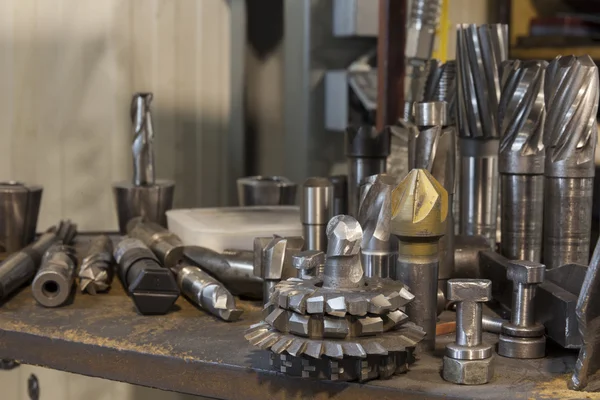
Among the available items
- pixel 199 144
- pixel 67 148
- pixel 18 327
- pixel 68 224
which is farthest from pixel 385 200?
pixel 199 144

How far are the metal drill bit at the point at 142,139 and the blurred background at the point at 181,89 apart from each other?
1.32ft

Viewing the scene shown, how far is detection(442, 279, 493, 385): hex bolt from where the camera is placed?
27.8 inches

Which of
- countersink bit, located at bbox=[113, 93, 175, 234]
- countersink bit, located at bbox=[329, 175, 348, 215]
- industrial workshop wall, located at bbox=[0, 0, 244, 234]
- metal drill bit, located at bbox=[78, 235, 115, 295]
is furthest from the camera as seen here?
industrial workshop wall, located at bbox=[0, 0, 244, 234]

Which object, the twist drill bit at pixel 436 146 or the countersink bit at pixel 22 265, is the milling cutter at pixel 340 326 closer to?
the twist drill bit at pixel 436 146

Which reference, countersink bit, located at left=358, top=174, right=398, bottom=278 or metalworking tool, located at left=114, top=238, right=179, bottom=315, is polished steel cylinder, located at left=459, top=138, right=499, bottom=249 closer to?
countersink bit, located at left=358, top=174, right=398, bottom=278

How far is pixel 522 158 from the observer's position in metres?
0.97

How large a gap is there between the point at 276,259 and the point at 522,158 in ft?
1.02

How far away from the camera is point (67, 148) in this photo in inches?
65.6

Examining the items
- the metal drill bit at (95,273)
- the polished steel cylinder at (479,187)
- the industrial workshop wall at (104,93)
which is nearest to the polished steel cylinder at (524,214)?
the polished steel cylinder at (479,187)

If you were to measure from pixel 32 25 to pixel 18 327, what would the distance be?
0.88 m

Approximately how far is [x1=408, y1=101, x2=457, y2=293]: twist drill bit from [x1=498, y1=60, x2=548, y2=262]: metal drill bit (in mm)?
120

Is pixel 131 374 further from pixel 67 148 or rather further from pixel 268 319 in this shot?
pixel 67 148

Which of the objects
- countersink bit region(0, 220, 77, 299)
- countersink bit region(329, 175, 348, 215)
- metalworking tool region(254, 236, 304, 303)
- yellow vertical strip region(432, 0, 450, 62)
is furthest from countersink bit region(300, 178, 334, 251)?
yellow vertical strip region(432, 0, 450, 62)

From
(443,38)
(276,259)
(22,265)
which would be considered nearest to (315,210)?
(276,259)
